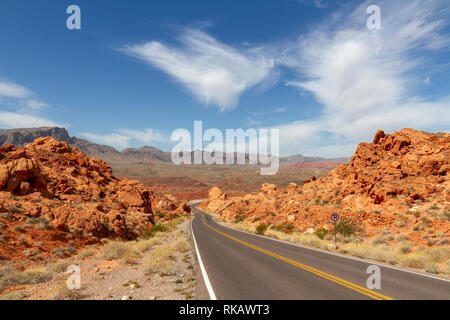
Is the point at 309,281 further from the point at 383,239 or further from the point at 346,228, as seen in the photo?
the point at 346,228

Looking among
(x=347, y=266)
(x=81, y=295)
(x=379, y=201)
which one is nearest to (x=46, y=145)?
(x=81, y=295)

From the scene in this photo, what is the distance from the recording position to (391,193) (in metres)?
23.3

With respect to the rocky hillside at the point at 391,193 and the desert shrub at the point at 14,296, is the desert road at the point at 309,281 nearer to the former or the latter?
the desert shrub at the point at 14,296

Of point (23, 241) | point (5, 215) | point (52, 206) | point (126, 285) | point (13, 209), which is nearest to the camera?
point (126, 285)

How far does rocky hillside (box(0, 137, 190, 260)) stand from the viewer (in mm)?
12484

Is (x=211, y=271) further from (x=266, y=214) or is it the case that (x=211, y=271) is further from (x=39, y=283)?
(x=266, y=214)

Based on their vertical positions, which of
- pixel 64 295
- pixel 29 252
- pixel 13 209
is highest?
pixel 13 209

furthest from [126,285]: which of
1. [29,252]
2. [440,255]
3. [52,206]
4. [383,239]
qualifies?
[383,239]

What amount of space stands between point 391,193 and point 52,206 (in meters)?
28.4

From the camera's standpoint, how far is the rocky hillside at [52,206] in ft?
41.0

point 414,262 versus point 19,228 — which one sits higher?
point 19,228

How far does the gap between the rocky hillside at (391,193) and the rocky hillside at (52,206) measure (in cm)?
1948

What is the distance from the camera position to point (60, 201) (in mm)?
17547

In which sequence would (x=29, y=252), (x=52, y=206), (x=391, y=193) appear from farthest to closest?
(x=391, y=193), (x=52, y=206), (x=29, y=252)
